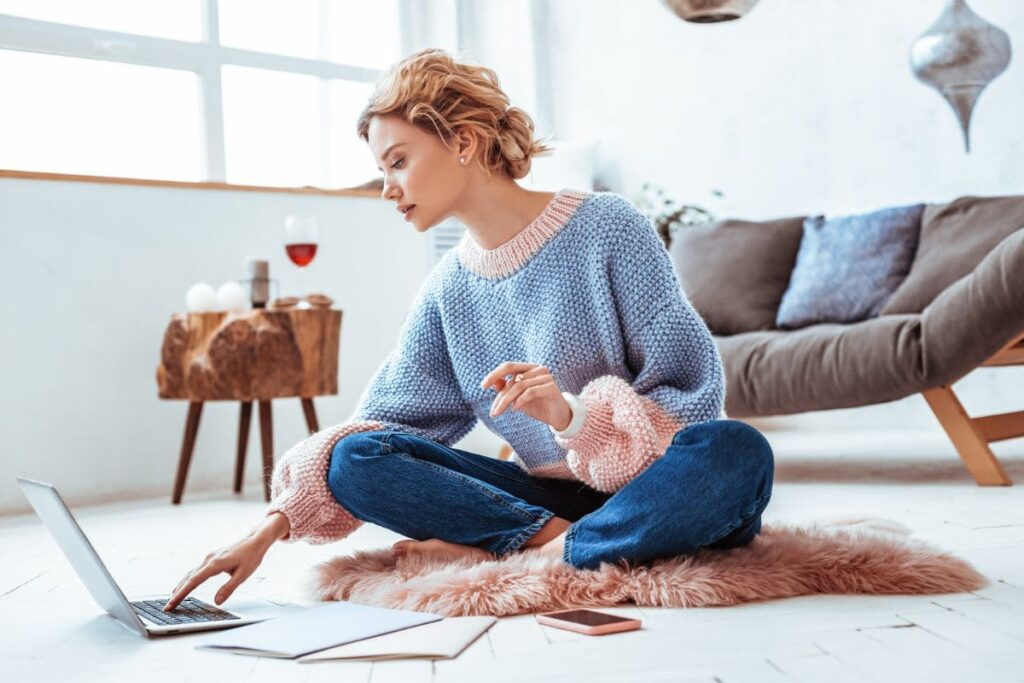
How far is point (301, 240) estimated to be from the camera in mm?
3766

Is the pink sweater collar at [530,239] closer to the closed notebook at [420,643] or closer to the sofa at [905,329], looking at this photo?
the closed notebook at [420,643]

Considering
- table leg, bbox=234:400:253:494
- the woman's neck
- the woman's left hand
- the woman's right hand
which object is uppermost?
the woman's neck

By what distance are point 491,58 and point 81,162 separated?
2096 mm

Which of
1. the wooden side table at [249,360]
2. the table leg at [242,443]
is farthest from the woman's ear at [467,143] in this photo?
the table leg at [242,443]

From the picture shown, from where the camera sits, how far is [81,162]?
13.5 ft

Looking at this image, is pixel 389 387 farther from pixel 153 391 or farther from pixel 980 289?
pixel 153 391

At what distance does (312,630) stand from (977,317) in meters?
1.96

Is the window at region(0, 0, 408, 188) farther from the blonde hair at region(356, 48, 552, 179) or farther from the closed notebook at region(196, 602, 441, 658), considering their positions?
the closed notebook at region(196, 602, 441, 658)

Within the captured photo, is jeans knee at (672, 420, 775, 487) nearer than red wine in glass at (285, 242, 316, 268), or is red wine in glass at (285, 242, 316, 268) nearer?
jeans knee at (672, 420, 775, 487)

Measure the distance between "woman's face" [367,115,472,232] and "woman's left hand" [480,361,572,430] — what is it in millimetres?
363

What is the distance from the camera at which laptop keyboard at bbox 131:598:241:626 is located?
157 centimetres

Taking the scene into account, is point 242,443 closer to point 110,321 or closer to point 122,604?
point 110,321

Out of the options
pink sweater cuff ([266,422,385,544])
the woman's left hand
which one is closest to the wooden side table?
pink sweater cuff ([266,422,385,544])

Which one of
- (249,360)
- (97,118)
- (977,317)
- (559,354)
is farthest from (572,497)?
(97,118)
